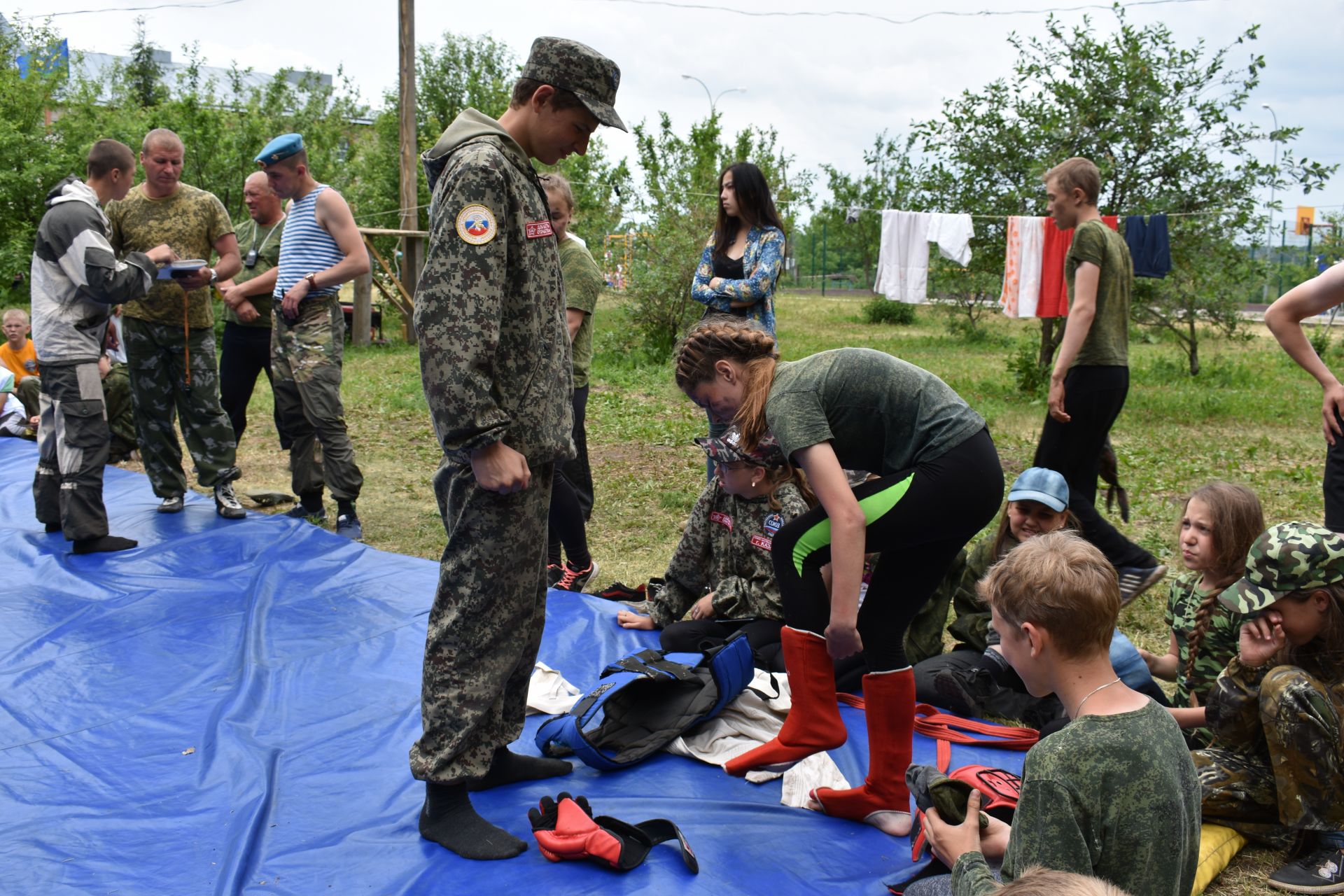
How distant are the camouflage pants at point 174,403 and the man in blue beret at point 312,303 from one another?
0.38 meters

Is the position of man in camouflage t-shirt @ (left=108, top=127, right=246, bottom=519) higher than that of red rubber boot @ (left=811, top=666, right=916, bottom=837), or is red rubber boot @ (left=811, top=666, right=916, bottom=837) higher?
man in camouflage t-shirt @ (left=108, top=127, right=246, bottom=519)

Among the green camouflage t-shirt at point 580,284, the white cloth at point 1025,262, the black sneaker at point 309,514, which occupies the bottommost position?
the black sneaker at point 309,514

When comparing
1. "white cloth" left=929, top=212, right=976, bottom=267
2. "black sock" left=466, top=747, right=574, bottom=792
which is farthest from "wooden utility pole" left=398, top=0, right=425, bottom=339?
"black sock" left=466, top=747, right=574, bottom=792

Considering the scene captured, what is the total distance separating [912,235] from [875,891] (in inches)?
367

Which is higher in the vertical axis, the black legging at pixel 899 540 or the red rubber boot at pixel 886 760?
the black legging at pixel 899 540

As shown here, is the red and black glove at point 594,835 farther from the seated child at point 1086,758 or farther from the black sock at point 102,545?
the black sock at point 102,545

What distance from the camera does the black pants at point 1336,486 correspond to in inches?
123

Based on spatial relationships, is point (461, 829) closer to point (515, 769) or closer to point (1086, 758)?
point (515, 769)

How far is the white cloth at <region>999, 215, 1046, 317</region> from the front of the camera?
31.1 feet

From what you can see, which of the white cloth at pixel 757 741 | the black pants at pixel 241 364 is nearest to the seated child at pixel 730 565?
the white cloth at pixel 757 741

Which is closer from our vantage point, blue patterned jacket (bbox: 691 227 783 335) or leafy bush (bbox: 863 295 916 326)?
blue patterned jacket (bbox: 691 227 783 335)

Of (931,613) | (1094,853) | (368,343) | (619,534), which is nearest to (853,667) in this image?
(931,613)

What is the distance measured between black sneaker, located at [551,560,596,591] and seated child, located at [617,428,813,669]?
0.54 meters

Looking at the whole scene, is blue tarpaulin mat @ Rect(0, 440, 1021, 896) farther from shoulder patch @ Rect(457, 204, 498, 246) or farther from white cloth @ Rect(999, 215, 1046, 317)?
white cloth @ Rect(999, 215, 1046, 317)
